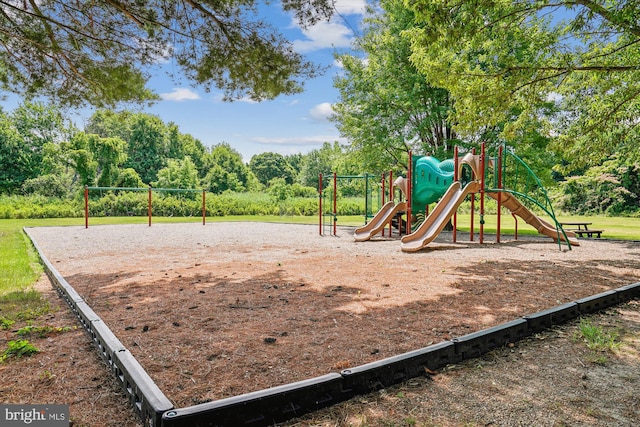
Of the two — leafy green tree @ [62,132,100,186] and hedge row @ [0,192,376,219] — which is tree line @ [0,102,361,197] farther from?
hedge row @ [0,192,376,219]

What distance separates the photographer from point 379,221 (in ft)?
43.1

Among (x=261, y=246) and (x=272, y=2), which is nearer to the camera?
(x=272, y=2)

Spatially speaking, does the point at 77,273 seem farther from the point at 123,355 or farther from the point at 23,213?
the point at 23,213

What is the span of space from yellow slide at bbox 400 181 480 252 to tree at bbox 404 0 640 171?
1.57 meters

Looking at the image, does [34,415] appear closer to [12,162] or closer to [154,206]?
[154,206]

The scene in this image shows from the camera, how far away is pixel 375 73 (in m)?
15.6

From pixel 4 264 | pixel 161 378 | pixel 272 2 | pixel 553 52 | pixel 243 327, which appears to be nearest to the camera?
pixel 161 378

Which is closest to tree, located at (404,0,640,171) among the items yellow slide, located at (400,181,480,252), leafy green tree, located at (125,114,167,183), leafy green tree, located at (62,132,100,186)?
yellow slide, located at (400,181,480,252)

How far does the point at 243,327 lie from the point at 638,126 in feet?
37.0

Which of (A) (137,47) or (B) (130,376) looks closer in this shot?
(B) (130,376)

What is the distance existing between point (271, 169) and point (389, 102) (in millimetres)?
62343

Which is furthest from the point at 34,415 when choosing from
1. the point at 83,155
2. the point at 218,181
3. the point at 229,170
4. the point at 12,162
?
the point at 229,170

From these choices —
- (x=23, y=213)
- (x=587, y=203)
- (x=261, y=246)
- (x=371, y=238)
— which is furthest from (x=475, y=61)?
(x=587, y=203)

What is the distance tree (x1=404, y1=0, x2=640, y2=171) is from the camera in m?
7.41
